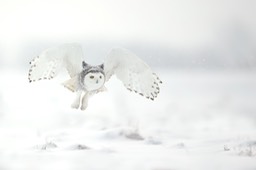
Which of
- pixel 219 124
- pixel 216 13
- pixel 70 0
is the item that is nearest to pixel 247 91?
pixel 219 124

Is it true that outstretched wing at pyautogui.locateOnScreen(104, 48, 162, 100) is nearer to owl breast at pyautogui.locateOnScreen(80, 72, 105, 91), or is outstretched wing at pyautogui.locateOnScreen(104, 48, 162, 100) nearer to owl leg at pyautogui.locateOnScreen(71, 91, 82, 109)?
owl breast at pyautogui.locateOnScreen(80, 72, 105, 91)

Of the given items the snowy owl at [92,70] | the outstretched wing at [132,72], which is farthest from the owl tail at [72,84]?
the outstretched wing at [132,72]

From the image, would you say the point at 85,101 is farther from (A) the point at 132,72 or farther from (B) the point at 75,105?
(A) the point at 132,72

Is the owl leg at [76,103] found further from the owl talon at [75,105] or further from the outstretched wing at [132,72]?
the outstretched wing at [132,72]

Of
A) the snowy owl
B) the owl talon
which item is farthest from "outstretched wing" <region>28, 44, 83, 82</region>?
the owl talon

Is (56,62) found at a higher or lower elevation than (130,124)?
higher

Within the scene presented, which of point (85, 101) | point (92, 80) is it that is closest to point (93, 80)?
point (92, 80)

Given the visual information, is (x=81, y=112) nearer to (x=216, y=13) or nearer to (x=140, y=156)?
(x=140, y=156)
